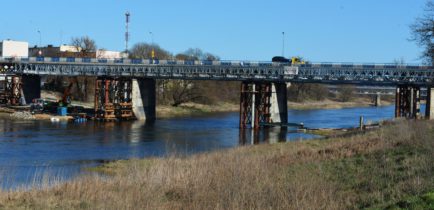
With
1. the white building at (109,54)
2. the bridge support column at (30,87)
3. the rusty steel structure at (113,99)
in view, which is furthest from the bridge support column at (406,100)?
the white building at (109,54)

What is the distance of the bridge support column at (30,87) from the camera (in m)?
104

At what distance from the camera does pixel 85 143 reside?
53.3m

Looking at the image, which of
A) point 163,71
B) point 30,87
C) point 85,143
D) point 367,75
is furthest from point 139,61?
point 85,143

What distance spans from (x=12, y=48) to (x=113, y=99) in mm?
56549

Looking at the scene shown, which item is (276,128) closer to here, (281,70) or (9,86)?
(281,70)

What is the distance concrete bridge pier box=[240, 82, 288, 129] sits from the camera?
79.6m

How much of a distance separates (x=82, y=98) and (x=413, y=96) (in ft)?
222

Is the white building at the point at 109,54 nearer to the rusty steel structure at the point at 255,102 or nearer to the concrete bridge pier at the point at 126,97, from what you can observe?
the concrete bridge pier at the point at 126,97

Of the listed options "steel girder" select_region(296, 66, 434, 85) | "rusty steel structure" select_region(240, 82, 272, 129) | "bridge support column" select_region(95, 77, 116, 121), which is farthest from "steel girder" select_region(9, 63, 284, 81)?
"steel girder" select_region(296, 66, 434, 85)

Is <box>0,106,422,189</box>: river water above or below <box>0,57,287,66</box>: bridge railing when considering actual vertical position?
below

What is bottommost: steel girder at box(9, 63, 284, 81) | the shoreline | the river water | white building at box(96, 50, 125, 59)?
the shoreline

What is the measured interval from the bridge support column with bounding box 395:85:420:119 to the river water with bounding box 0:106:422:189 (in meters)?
15.4

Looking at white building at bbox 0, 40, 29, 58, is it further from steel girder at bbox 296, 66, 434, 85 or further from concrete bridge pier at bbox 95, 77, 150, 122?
steel girder at bbox 296, 66, 434, 85

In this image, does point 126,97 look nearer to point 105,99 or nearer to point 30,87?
point 105,99
